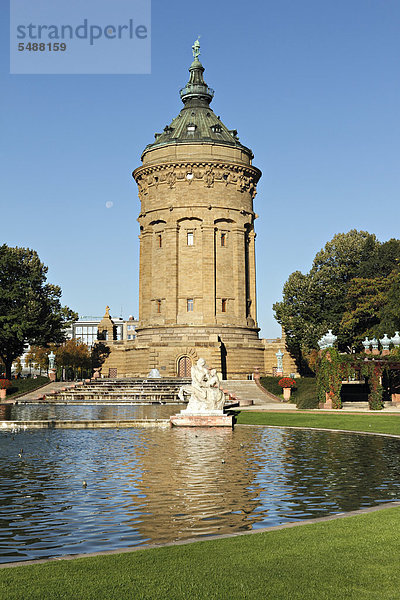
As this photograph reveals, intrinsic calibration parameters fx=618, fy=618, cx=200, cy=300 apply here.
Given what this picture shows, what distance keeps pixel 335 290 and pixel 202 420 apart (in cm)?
5084

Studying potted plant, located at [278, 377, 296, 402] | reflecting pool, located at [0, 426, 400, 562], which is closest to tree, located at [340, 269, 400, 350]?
potted plant, located at [278, 377, 296, 402]

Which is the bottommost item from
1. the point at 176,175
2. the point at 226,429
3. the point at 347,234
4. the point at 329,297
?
the point at 226,429

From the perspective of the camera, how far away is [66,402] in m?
50.3

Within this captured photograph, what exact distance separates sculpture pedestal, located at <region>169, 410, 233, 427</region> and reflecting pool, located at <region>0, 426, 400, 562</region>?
482 cm

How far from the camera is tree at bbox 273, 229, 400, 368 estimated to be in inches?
2896

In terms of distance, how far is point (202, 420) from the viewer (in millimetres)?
29094

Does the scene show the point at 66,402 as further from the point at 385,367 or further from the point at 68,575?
the point at 68,575

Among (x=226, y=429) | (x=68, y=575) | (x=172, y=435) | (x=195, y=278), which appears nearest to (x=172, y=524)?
(x=68, y=575)

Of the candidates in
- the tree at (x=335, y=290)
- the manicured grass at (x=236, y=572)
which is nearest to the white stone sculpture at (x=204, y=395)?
the manicured grass at (x=236, y=572)

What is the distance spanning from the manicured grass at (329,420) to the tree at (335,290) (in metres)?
36.7

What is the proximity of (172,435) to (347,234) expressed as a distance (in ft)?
204

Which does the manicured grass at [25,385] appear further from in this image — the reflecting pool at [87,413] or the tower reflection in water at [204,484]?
the tower reflection in water at [204,484]

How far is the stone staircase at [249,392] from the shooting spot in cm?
5419

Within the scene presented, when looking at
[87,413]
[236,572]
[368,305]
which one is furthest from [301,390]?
[236,572]
